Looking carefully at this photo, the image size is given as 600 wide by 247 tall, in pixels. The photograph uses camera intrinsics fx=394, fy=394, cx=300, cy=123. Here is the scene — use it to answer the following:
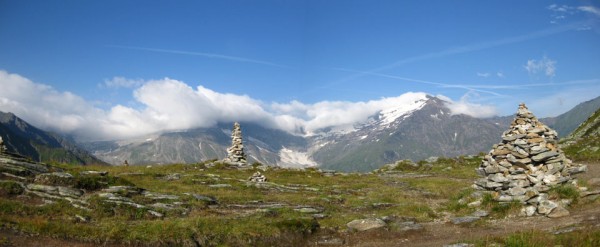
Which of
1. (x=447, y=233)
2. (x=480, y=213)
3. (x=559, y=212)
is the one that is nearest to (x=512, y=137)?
(x=480, y=213)

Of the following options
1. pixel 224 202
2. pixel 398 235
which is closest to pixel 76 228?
pixel 224 202

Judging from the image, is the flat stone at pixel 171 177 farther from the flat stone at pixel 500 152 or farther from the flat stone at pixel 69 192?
the flat stone at pixel 500 152

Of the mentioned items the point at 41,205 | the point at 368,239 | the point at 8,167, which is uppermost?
the point at 8,167

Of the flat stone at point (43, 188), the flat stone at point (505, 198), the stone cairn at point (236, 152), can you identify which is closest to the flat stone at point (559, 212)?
the flat stone at point (505, 198)

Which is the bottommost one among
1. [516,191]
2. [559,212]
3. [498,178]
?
[559,212]

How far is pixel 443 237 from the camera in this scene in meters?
22.4

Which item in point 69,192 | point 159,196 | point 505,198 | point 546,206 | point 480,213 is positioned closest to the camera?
point 546,206

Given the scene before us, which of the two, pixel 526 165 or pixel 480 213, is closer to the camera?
pixel 480 213

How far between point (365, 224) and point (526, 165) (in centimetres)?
1309

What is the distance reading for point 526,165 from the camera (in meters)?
28.8

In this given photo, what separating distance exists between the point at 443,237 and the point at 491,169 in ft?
37.6

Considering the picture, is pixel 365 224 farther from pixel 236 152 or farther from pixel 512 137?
pixel 236 152

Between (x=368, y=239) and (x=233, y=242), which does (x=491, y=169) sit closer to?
(x=368, y=239)

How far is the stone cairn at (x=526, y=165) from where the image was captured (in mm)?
27094
